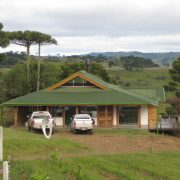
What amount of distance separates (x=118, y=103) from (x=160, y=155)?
1625 centimetres

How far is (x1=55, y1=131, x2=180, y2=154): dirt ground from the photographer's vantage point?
25422 mm

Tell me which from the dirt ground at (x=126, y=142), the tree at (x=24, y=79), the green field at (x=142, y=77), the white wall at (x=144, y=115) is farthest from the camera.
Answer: the green field at (x=142, y=77)

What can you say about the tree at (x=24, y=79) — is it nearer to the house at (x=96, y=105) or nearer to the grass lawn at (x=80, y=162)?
the house at (x=96, y=105)

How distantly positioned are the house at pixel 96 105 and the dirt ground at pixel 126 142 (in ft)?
14.2

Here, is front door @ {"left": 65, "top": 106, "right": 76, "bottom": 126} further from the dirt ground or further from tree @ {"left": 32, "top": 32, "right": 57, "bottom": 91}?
tree @ {"left": 32, "top": 32, "right": 57, "bottom": 91}

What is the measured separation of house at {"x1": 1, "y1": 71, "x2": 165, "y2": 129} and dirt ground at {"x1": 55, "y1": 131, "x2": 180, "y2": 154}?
4.32 metres

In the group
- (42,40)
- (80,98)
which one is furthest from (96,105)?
(42,40)

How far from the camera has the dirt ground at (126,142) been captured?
2542 cm

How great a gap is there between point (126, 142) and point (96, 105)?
32.4ft

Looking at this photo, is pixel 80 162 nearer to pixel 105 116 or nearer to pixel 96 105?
pixel 96 105

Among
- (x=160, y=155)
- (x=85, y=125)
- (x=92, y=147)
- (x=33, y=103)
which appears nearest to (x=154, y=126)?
(x=85, y=125)

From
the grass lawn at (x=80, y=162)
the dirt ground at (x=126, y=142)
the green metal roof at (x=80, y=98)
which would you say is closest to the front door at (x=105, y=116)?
the green metal roof at (x=80, y=98)

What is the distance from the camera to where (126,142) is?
28641 mm

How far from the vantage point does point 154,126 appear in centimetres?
3741
